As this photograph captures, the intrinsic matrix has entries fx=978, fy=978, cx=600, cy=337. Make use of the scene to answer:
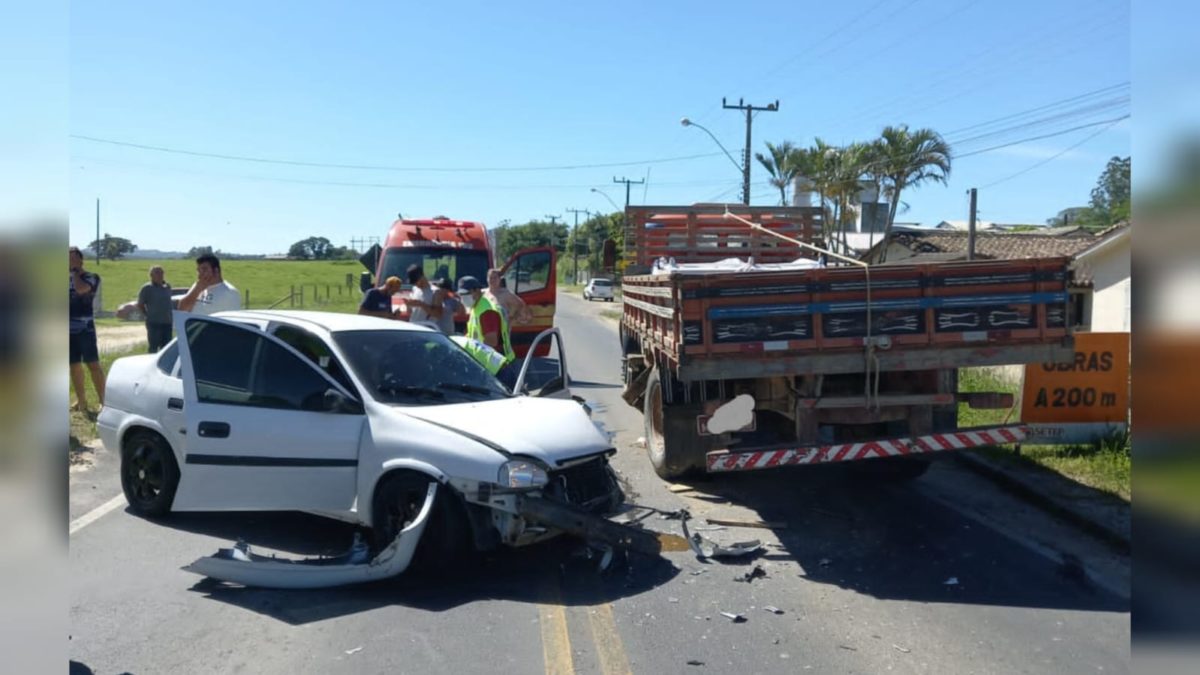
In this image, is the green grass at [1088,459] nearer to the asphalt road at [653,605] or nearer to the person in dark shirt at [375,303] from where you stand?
the asphalt road at [653,605]

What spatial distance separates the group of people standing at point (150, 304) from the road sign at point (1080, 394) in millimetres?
8041

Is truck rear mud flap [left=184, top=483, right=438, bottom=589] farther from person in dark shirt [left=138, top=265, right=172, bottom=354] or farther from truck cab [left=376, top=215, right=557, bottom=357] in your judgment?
truck cab [left=376, top=215, right=557, bottom=357]

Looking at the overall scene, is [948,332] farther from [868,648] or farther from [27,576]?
[27,576]

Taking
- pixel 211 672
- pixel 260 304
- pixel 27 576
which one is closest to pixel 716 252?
pixel 211 672

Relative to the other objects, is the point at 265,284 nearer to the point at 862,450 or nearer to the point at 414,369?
the point at 414,369

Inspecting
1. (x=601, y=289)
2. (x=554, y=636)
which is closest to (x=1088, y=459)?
(x=554, y=636)

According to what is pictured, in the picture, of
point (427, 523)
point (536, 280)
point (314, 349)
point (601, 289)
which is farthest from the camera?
point (601, 289)

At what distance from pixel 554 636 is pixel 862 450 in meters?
3.05

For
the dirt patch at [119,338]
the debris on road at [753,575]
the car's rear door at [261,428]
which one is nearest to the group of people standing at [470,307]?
the car's rear door at [261,428]

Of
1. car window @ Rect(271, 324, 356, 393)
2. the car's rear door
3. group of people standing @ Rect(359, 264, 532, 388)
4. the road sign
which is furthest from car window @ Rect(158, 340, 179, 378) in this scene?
the road sign

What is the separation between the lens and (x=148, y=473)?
7.33 m

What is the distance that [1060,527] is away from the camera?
7559 mm

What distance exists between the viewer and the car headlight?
5.77m

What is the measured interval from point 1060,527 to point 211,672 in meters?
6.14
